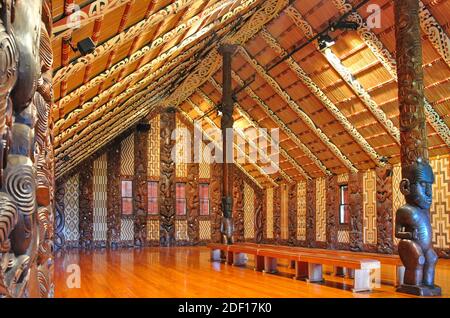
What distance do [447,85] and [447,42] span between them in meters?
1.00

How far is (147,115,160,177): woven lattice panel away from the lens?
17188mm

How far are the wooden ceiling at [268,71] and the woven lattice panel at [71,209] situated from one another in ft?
3.43

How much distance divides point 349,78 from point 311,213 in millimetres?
5483

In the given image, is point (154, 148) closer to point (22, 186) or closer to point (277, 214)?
point (277, 214)

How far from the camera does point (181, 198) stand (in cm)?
1755

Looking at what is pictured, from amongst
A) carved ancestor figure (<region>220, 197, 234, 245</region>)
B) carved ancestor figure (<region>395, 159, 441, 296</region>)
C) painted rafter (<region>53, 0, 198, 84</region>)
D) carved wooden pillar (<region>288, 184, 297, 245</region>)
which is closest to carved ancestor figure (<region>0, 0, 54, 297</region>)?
painted rafter (<region>53, 0, 198, 84</region>)

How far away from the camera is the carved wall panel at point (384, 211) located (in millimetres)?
12125

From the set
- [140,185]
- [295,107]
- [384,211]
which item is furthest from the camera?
[140,185]

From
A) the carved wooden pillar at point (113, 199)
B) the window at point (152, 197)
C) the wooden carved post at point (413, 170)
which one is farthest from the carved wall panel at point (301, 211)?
the wooden carved post at point (413, 170)

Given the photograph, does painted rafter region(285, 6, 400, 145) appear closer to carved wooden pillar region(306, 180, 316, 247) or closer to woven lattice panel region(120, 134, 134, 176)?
carved wooden pillar region(306, 180, 316, 247)

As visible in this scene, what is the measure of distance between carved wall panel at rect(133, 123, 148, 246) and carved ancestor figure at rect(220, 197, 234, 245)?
20.8 feet

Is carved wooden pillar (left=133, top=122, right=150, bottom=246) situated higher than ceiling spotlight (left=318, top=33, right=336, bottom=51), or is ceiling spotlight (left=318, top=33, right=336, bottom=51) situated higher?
ceiling spotlight (left=318, top=33, right=336, bottom=51)

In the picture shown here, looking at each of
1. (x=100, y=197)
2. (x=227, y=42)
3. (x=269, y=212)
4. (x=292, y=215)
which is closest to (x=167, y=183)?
(x=100, y=197)

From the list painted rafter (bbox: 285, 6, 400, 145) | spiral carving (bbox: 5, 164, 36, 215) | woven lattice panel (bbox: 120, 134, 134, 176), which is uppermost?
painted rafter (bbox: 285, 6, 400, 145)
